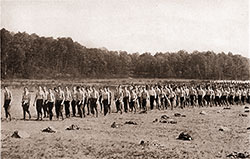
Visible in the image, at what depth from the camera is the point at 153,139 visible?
12.1 metres

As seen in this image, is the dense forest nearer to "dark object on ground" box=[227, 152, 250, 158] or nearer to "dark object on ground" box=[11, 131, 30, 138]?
"dark object on ground" box=[11, 131, 30, 138]

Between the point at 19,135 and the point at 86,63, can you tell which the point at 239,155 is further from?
the point at 86,63

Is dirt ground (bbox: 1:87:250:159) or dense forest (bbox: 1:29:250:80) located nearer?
dirt ground (bbox: 1:87:250:159)

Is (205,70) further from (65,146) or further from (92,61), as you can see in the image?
(65,146)

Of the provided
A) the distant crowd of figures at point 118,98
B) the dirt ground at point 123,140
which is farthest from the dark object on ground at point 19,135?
the distant crowd of figures at point 118,98

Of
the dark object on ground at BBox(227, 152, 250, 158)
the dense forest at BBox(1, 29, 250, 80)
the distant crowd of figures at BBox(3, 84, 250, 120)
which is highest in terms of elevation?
the dense forest at BBox(1, 29, 250, 80)

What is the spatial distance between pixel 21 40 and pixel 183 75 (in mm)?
44481

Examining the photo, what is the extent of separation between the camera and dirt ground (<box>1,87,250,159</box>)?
9.78m

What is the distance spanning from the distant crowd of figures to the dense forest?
149 feet

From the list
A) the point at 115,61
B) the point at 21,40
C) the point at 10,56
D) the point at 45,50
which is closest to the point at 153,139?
the point at 10,56

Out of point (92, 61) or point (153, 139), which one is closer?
point (153, 139)

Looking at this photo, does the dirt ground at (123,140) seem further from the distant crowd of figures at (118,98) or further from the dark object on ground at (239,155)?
the distant crowd of figures at (118,98)

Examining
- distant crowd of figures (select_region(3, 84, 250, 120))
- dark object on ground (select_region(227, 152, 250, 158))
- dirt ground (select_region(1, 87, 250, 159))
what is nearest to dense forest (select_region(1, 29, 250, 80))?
distant crowd of figures (select_region(3, 84, 250, 120))

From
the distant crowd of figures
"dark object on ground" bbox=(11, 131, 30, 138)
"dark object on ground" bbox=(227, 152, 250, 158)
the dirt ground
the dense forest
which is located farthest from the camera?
the dense forest
